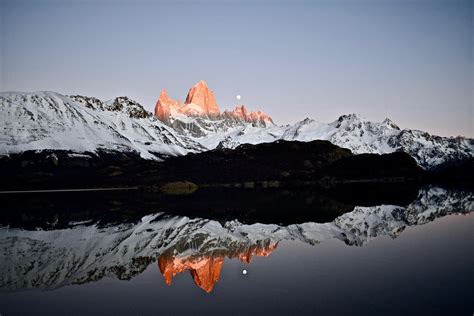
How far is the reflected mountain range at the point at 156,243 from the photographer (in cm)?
4184

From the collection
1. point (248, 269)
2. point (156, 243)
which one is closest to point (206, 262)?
point (248, 269)

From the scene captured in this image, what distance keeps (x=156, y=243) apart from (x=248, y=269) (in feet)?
68.1

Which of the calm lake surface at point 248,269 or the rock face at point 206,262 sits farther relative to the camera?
the rock face at point 206,262

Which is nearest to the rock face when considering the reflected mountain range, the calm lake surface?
the reflected mountain range

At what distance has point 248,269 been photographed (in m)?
40.5

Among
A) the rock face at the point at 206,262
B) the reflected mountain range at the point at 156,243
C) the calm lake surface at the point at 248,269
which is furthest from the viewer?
the reflected mountain range at the point at 156,243

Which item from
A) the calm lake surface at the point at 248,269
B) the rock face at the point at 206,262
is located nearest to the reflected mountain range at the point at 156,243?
the rock face at the point at 206,262

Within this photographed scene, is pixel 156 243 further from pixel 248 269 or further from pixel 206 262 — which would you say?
pixel 248 269

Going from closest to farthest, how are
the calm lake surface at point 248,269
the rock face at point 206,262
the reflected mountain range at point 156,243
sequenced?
the calm lake surface at point 248,269, the rock face at point 206,262, the reflected mountain range at point 156,243

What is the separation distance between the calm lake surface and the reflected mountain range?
0.15 metres

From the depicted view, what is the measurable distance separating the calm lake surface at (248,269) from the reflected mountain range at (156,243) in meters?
0.15

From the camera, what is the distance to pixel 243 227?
7238 cm

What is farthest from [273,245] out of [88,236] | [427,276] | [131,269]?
[88,236]

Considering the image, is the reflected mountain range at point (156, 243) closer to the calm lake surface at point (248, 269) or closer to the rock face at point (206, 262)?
the rock face at point (206, 262)
